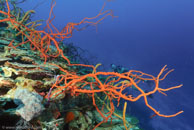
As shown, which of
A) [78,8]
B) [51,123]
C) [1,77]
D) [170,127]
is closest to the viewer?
[51,123]

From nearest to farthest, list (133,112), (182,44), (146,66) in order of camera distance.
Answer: (133,112), (146,66), (182,44)

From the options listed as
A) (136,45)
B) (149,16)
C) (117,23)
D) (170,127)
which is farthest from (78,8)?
(170,127)

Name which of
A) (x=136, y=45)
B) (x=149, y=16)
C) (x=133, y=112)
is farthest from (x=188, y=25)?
(x=133, y=112)

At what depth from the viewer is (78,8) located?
4820 inches

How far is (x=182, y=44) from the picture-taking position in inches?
2744

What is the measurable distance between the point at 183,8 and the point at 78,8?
9131 centimetres

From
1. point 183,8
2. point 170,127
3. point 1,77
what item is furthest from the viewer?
point 183,8

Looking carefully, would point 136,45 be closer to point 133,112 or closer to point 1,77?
point 133,112

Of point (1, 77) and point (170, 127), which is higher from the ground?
point (1, 77)

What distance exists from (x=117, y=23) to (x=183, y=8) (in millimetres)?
53359

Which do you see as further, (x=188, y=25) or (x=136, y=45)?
(x=188, y=25)

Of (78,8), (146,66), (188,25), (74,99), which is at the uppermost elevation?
(78,8)

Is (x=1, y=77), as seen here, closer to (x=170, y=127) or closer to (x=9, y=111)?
(x=9, y=111)

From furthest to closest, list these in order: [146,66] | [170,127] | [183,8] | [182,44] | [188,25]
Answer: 1. [183,8]
2. [188,25]
3. [182,44]
4. [146,66]
5. [170,127]
